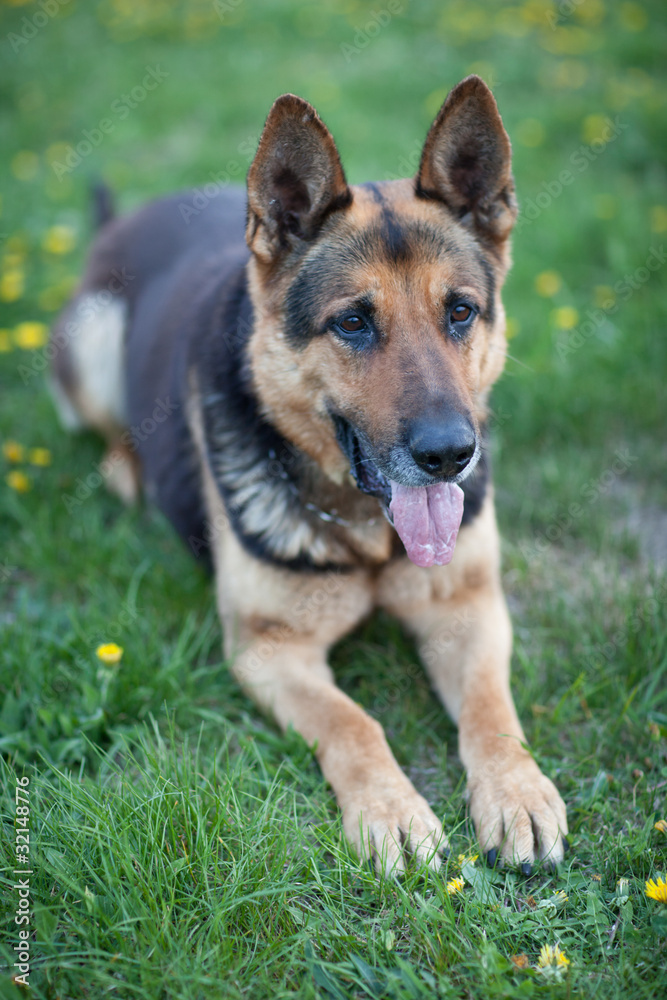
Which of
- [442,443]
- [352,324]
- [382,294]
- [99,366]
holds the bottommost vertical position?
[99,366]

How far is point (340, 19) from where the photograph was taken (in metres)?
9.34

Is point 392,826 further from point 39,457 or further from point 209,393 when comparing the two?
point 39,457

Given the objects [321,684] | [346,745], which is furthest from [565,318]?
[346,745]

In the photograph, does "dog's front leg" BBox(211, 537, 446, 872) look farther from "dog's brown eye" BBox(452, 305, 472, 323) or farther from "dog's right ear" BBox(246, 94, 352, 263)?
"dog's right ear" BBox(246, 94, 352, 263)

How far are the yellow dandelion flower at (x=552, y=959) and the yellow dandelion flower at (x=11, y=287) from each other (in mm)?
5446

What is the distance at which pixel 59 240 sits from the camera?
6.05 meters

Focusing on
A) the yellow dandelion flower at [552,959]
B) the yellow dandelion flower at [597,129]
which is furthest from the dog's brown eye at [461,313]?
the yellow dandelion flower at [597,129]

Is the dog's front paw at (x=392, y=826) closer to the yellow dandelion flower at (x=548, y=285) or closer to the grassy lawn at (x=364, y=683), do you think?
the grassy lawn at (x=364, y=683)

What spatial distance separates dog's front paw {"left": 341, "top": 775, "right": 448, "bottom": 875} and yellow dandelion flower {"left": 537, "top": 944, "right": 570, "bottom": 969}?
361 mm

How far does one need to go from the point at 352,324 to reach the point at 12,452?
8.13 ft

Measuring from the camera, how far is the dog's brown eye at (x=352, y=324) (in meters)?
2.53

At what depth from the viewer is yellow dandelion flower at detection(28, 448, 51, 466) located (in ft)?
13.6

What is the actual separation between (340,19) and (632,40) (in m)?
3.63

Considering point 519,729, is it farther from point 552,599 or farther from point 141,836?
point 141,836
